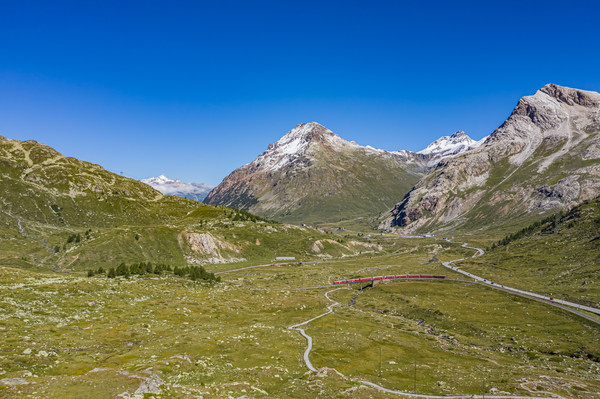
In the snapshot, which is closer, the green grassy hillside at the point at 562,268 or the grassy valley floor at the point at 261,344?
the grassy valley floor at the point at 261,344

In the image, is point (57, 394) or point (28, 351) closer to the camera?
point (57, 394)

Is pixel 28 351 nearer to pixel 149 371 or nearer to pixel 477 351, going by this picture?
pixel 149 371

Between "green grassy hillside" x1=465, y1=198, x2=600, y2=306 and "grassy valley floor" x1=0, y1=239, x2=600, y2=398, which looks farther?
"green grassy hillside" x1=465, y1=198, x2=600, y2=306

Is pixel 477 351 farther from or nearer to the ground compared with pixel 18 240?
nearer to the ground

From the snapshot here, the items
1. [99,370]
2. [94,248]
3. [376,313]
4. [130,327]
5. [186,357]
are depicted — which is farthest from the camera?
[94,248]

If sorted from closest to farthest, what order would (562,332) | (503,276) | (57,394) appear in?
(57,394) → (562,332) → (503,276)

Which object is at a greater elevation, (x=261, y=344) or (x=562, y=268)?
(x=261, y=344)

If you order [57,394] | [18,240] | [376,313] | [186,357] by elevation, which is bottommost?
[376,313]

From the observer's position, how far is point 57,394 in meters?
35.8

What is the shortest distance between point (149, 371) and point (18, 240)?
20470 centimetres

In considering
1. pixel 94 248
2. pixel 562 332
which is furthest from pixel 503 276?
pixel 94 248

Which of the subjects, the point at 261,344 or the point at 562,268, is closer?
the point at 261,344

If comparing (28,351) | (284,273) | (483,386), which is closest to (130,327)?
(28,351)

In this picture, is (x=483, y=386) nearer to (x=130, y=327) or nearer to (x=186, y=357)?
(x=186, y=357)
